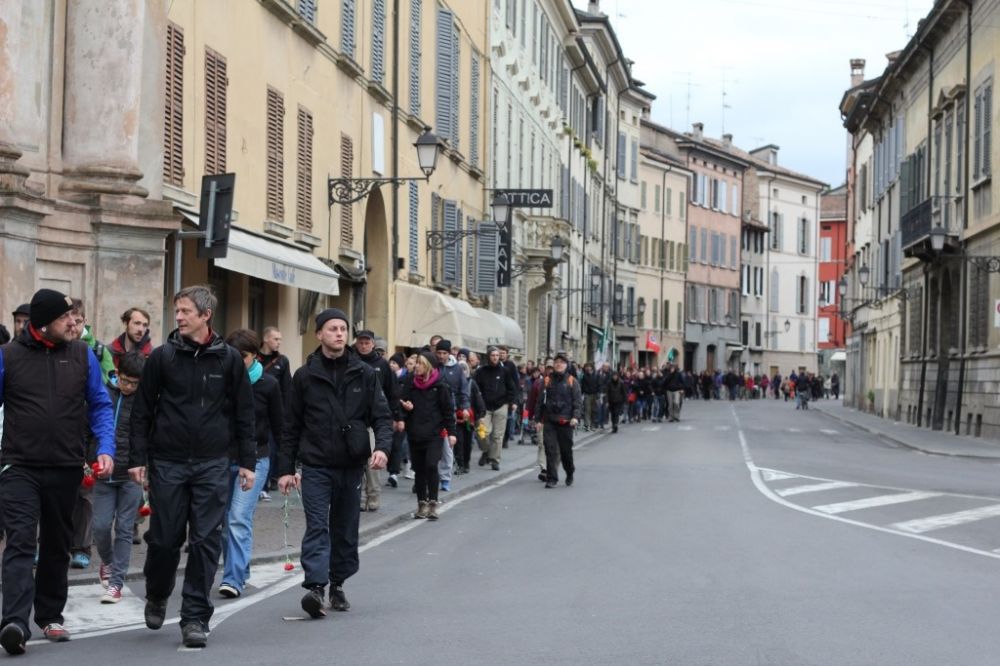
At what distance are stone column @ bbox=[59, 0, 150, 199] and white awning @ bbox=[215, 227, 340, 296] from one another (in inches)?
59.6

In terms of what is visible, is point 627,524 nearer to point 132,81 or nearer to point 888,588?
point 888,588

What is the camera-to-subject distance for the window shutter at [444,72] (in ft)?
116

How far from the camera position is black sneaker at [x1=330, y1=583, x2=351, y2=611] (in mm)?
10141

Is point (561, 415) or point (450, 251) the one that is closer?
point (561, 415)

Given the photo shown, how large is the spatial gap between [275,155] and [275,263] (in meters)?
3.03

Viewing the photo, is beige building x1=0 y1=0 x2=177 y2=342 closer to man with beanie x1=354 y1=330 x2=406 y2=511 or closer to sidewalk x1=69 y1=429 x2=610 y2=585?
man with beanie x1=354 y1=330 x2=406 y2=511

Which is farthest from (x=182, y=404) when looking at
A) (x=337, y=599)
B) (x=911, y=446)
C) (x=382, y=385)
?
(x=911, y=446)

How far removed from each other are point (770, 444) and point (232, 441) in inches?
1081

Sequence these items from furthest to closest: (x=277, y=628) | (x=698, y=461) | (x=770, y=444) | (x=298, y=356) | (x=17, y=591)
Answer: (x=770, y=444)
(x=698, y=461)
(x=298, y=356)
(x=277, y=628)
(x=17, y=591)

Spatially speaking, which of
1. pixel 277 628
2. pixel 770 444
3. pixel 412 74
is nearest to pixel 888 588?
pixel 277 628

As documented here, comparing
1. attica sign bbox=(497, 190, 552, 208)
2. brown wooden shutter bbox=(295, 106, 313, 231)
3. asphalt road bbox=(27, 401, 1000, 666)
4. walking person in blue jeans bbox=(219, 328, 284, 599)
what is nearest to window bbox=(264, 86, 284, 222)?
brown wooden shutter bbox=(295, 106, 313, 231)

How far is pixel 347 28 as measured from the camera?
27.1 m

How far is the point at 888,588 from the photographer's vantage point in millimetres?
11055

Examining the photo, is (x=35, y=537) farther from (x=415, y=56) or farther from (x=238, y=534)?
(x=415, y=56)
